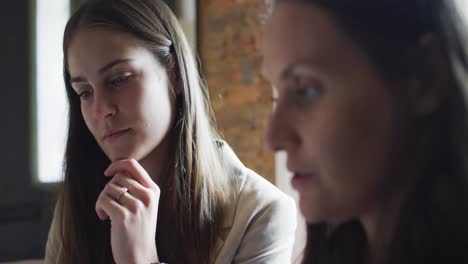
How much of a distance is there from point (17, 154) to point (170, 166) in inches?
34.5

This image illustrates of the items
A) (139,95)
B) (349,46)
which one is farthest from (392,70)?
(139,95)

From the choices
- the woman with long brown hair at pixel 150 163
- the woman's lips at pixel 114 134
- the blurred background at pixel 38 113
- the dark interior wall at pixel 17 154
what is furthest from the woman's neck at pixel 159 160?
the dark interior wall at pixel 17 154

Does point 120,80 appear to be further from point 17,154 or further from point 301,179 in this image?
point 17,154

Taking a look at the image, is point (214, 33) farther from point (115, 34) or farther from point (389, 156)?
point (389, 156)

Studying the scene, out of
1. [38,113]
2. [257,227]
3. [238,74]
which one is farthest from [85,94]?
[238,74]

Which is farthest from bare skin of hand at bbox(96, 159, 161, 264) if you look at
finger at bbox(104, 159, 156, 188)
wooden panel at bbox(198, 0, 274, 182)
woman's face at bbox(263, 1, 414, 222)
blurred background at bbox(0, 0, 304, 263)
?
wooden panel at bbox(198, 0, 274, 182)

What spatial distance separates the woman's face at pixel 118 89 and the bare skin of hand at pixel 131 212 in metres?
0.07

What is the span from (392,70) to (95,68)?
2.17ft

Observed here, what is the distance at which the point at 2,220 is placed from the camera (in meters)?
1.65

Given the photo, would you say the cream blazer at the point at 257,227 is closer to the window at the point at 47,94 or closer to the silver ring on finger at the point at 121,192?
the silver ring on finger at the point at 121,192

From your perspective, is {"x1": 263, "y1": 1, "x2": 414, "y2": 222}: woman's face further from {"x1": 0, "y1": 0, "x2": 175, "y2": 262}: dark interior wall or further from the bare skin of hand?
{"x1": 0, "y1": 0, "x2": 175, "y2": 262}: dark interior wall

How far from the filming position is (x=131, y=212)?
2.86 feet

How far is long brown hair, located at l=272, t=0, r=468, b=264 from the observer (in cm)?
37

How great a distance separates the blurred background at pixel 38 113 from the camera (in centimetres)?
167
